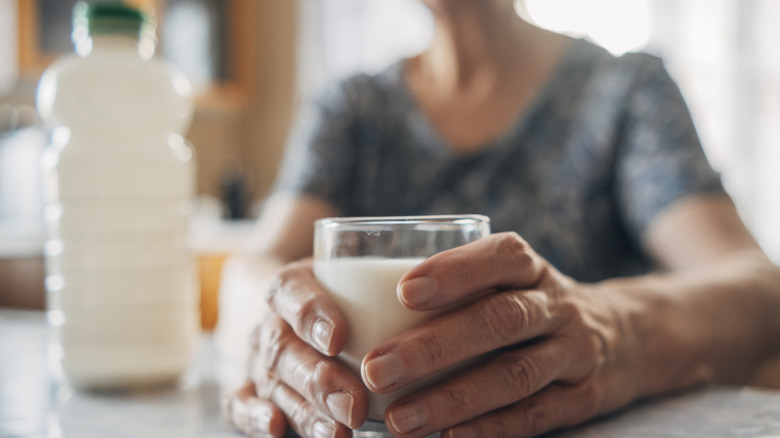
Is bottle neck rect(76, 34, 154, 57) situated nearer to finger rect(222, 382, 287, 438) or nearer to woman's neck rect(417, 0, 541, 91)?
finger rect(222, 382, 287, 438)

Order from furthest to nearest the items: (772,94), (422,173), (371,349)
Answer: (772,94), (422,173), (371,349)

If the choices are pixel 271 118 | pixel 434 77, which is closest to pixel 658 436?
pixel 434 77

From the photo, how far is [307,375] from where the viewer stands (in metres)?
0.44

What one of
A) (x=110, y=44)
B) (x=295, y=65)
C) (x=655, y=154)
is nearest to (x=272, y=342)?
(x=110, y=44)

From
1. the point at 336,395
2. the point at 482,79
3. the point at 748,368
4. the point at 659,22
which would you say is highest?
the point at 659,22

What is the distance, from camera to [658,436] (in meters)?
0.46

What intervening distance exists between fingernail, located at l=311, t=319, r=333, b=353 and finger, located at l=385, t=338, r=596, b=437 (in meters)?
0.06

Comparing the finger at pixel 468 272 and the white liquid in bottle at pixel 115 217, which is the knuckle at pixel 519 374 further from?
the white liquid in bottle at pixel 115 217

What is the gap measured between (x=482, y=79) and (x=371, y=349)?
2.87ft

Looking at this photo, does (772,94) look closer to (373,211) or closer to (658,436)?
(373,211)

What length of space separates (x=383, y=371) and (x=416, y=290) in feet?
0.17

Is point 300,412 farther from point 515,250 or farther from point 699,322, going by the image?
point 699,322

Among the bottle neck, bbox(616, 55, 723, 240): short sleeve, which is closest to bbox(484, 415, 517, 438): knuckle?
the bottle neck

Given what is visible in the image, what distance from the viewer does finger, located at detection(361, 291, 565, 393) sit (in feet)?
1.28
